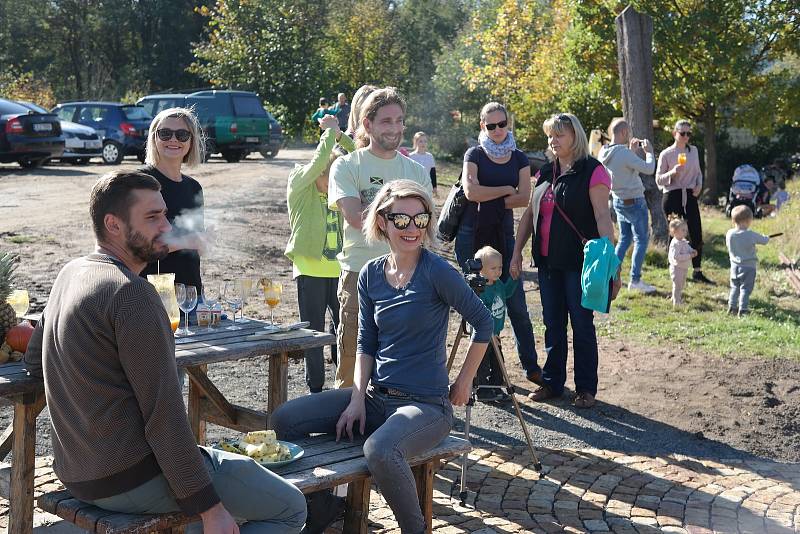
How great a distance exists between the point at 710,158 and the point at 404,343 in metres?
23.6

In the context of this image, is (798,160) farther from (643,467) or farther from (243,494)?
(243,494)

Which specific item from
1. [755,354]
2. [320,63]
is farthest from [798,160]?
[755,354]

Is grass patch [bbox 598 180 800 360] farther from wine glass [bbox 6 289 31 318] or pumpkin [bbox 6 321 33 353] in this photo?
pumpkin [bbox 6 321 33 353]

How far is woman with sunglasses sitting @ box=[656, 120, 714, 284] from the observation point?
11812 mm

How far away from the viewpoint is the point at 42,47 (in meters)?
47.2

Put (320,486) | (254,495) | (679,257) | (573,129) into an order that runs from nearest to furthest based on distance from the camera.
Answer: (254,495) < (320,486) < (573,129) < (679,257)

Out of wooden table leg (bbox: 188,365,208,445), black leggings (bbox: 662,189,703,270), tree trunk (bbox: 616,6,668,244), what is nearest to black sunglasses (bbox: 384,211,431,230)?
wooden table leg (bbox: 188,365,208,445)

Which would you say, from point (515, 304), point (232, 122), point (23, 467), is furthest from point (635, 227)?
point (232, 122)

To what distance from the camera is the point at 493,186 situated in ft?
22.4

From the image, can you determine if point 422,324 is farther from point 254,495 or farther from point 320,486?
point 254,495

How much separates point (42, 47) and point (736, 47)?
35190 mm

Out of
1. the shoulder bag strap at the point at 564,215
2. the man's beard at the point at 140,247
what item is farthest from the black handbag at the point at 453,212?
the man's beard at the point at 140,247

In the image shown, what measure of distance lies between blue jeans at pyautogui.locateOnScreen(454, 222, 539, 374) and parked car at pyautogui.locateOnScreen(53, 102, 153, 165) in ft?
59.2

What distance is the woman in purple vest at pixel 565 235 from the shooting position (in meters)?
6.48
